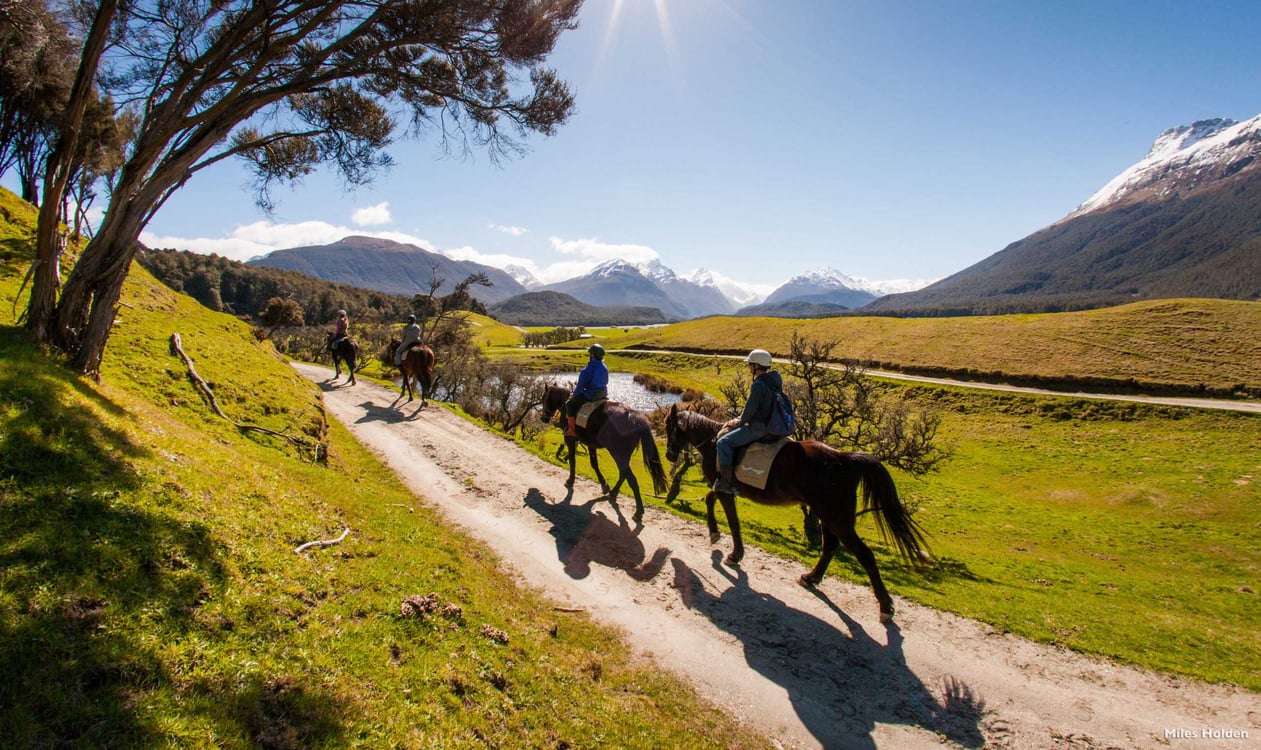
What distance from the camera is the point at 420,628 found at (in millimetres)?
6027

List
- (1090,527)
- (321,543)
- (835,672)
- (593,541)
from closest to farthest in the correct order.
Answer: (321,543) → (835,672) → (593,541) → (1090,527)

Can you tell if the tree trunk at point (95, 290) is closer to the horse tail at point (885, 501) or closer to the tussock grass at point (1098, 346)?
the horse tail at point (885, 501)

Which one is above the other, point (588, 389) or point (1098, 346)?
point (1098, 346)

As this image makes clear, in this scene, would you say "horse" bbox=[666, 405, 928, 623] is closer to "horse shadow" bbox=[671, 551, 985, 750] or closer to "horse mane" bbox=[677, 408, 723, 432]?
"horse shadow" bbox=[671, 551, 985, 750]

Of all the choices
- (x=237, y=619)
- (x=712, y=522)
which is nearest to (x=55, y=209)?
(x=237, y=619)

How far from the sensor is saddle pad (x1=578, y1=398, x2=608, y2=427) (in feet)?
45.8

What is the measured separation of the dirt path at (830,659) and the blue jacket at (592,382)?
3609 millimetres

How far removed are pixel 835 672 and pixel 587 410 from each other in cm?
877

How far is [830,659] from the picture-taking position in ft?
25.2

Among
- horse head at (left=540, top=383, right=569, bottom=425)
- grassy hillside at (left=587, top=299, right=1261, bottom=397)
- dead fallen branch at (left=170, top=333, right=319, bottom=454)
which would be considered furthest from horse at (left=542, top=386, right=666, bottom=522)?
grassy hillside at (left=587, top=299, right=1261, bottom=397)

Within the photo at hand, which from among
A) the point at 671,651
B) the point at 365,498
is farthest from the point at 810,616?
the point at 365,498

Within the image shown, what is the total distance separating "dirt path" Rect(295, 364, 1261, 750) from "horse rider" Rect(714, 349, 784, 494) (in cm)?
208

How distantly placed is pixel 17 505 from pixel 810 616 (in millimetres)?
10722

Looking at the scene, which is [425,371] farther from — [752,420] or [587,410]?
[752,420]
